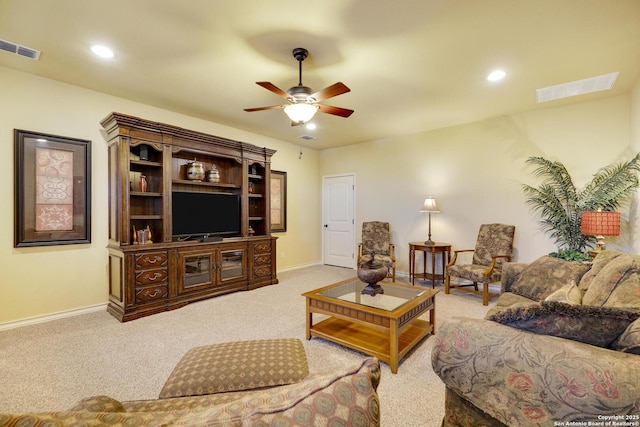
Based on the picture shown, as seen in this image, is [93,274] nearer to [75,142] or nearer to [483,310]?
[75,142]

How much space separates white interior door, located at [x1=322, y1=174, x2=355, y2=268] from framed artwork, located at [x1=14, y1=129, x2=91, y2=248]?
172 inches

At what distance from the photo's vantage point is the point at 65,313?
11.1ft

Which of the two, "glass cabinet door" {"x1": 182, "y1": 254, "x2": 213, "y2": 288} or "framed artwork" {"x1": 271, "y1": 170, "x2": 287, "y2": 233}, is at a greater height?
"framed artwork" {"x1": 271, "y1": 170, "x2": 287, "y2": 233}

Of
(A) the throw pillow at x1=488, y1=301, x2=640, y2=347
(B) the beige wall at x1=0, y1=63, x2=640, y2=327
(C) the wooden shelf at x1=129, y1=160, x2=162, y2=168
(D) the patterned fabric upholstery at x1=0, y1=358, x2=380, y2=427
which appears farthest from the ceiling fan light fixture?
(D) the patterned fabric upholstery at x1=0, y1=358, x2=380, y2=427

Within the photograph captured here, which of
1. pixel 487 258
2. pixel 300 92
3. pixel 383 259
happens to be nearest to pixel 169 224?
pixel 300 92

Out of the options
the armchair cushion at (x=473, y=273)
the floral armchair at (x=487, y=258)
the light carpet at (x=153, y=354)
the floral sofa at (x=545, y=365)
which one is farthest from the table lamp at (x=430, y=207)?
the floral sofa at (x=545, y=365)

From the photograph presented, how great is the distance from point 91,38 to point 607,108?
5749 millimetres

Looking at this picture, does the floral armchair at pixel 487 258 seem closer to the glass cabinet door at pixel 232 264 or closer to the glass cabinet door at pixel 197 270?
the glass cabinet door at pixel 232 264

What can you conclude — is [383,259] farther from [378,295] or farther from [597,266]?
[597,266]

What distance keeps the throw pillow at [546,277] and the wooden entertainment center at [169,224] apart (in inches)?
138

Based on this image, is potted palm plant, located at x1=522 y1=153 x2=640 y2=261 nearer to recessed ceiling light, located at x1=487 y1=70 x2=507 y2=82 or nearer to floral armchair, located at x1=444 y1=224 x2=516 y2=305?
floral armchair, located at x1=444 y1=224 x2=516 y2=305

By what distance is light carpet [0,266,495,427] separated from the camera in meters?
1.97

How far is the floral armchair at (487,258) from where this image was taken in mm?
3840

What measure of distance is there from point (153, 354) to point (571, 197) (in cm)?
515
